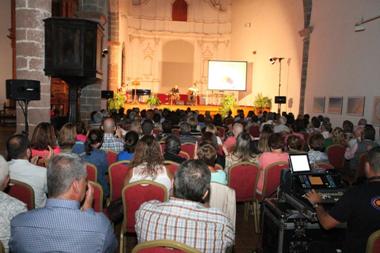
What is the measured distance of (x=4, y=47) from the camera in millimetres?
15359

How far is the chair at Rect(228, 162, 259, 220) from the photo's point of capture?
4.34 m

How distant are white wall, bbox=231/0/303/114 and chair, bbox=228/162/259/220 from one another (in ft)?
36.9

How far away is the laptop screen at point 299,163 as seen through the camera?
3.38 metres

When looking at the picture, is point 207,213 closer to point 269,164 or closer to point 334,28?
point 269,164

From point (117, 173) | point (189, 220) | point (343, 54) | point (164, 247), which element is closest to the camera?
point (164, 247)

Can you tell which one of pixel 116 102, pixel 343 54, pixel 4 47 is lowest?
pixel 116 102

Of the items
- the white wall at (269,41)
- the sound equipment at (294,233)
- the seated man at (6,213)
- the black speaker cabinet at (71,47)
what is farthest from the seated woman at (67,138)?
the white wall at (269,41)

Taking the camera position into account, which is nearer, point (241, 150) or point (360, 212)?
point (360, 212)

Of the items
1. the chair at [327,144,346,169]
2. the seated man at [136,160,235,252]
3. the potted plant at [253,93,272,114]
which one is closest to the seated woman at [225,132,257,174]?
the chair at [327,144,346,169]

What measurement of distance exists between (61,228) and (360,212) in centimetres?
190

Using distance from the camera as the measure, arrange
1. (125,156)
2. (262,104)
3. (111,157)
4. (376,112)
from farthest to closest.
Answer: (262,104)
(376,112)
(111,157)
(125,156)

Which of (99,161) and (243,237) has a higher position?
(99,161)

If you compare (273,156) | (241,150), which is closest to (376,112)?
(273,156)

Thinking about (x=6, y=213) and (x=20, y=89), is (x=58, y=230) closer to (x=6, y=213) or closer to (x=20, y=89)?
(x=6, y=213)
